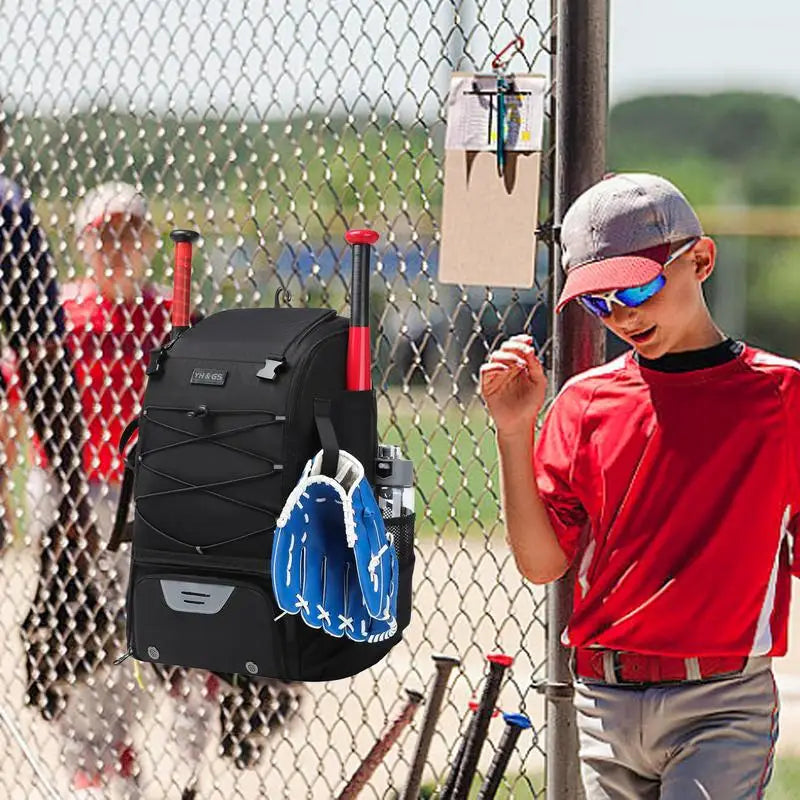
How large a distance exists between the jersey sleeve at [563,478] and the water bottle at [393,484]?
30cm

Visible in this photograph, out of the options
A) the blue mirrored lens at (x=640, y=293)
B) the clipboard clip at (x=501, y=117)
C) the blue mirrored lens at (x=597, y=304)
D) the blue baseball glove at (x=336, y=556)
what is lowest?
the blue baseball glove at (x=336, y=556)

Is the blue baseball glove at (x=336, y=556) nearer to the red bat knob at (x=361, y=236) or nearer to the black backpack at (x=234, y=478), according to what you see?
the black backpack at (x=234, y=478)

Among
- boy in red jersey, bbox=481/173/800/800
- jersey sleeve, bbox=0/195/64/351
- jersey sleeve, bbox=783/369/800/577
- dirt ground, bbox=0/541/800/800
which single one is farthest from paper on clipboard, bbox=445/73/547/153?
jersey sleeve, bbox=0/195/64/351

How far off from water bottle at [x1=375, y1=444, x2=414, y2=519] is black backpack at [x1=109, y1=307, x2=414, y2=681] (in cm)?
2

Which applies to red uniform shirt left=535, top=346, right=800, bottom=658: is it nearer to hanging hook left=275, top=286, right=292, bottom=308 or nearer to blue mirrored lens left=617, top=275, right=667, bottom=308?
blue mirrored lens left=617, top=275, right=667, bottom=308

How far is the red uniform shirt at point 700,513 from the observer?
203cm

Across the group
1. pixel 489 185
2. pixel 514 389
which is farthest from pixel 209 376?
pixel 489 185

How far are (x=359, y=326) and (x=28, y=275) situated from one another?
1.46 m

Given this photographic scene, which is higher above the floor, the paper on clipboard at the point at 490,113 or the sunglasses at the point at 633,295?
the paper on clipboard at the point at 490,113

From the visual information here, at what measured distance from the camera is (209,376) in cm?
233

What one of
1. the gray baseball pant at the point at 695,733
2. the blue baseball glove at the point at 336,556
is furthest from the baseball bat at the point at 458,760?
the gray baseball pant at the point at 695,733

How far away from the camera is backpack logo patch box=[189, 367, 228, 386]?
2316 millimetres

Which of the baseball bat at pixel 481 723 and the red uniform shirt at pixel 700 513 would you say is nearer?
the red uniform shirt at pixel 700 513

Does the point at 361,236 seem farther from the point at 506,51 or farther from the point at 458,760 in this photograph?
the point at 458,760
